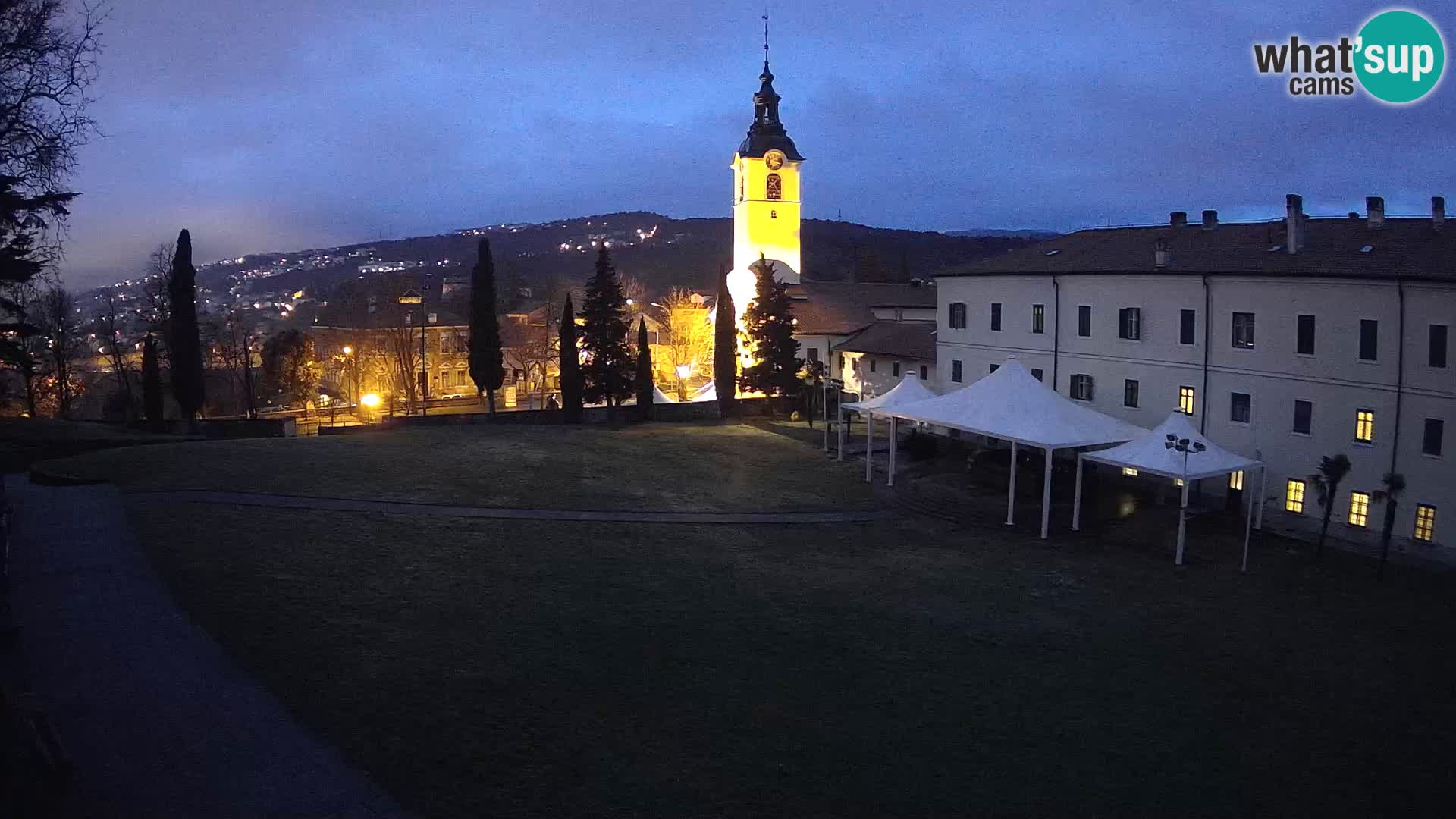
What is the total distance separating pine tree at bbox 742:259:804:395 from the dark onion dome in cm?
1924

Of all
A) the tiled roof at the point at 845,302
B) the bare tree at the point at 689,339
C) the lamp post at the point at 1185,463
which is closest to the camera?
the lamp post at the point at 1185,463

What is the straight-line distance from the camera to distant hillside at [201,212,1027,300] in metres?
109

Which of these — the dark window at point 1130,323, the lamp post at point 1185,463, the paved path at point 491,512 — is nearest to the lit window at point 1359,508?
the lamp post at point 1185,463

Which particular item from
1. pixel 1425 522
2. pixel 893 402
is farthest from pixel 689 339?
pixel 1425 522

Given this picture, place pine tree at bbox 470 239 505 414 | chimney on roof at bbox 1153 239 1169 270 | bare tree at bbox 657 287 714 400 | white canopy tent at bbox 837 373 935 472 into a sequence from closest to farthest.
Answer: chimney on roof at bbox 1153 239 1169 270 < white canopy tent at bbox 837 373 935 472 < pine tree at bbox 470 239 505 414 < bare tree at bbox 657 287 714 400

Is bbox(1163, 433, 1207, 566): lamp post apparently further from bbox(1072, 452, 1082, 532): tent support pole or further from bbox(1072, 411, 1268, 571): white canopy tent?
bbox(1072, 452, 1082, 532): tent support pole

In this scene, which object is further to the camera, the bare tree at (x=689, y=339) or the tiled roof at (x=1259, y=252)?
the bare tree at (x=689, y=339)

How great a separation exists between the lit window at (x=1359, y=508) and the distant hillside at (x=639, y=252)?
193ft

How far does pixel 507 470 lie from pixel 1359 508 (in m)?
21.6

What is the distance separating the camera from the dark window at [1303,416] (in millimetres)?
23062

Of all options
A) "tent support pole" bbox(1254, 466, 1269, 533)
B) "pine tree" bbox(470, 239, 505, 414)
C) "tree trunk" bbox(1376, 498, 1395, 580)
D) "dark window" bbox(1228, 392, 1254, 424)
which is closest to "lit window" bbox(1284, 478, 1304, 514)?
"tent support pole" bbox(1254, 466, 1269, 533)

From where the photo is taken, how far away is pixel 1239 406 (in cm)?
2488

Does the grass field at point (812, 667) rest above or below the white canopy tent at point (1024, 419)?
below

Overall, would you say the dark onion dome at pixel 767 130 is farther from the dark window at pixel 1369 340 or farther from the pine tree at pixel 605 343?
the dark window at pixel 1369 340
